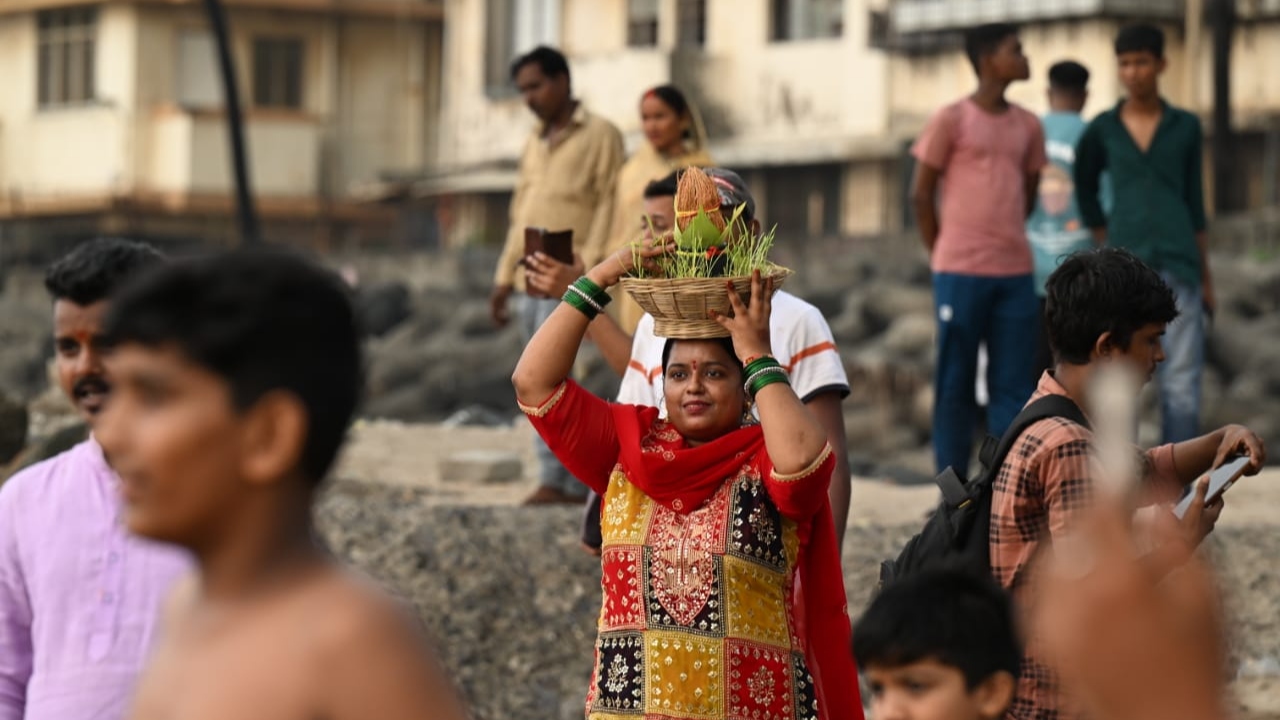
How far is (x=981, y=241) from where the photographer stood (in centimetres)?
984

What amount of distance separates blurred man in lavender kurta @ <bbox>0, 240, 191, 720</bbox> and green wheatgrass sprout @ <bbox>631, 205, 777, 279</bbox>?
4.63 ft

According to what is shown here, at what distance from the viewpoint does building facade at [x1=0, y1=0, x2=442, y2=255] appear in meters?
39.1

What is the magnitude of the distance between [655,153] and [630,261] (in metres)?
3.79

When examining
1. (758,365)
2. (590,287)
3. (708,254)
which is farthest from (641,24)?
(758,365)

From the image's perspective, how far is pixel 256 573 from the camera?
9.17 feet

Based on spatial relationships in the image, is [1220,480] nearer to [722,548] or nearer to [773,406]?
[773,406]

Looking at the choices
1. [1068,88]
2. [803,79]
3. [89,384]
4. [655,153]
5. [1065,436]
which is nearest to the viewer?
[89,384]

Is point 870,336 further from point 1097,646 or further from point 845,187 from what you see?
point 1097,646

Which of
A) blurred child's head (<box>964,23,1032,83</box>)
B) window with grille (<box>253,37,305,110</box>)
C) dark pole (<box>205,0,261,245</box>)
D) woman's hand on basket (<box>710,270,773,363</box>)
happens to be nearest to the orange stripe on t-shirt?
woman's hand on basket (<box>710,270,773,363</box>)

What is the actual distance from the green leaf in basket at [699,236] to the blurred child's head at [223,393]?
2.59 meters

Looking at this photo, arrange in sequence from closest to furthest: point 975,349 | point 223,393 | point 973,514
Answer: point 223,393
point 973,514
point 975,349

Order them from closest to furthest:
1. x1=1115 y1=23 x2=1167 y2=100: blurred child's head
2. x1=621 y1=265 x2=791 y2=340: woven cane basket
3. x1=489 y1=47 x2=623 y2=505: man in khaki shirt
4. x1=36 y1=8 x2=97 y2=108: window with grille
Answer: x1=621 y1=265 x2=791 y2=340: woven cane basket < x1=1115 y1=23 x2=1167 y2=100: blurred child's head < x1=489 y1=47 x2=623 y2=505: man in khaki shirt < x1=36 y1=8 x2=97 y2=108: window with grille

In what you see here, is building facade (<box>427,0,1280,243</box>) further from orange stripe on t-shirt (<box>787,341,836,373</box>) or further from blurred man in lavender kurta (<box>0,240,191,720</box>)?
blurred man in lavender kurta (<box>0,240,191,720</box>)

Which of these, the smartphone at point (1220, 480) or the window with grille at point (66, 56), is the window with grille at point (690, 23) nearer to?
the window with grille at point (66, 56)
